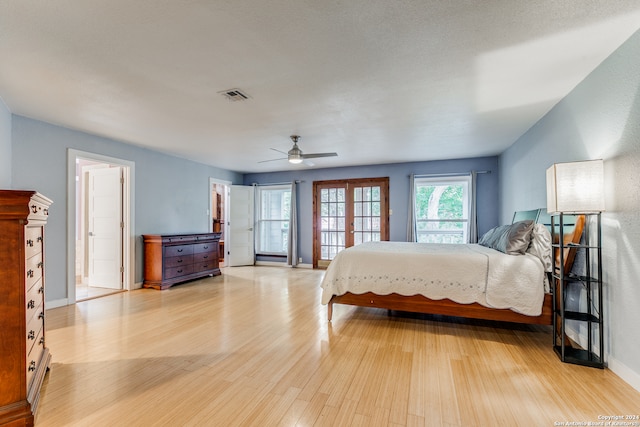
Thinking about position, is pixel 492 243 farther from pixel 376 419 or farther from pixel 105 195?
pixel 105 195

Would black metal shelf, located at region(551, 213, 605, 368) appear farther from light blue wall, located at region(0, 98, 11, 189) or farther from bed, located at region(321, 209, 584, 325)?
light blue wall, located at region(0, 98, 11, 189)

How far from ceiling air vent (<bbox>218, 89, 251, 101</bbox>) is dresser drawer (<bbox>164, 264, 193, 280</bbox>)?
3.36 meters

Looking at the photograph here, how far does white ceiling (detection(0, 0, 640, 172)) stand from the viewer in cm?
172

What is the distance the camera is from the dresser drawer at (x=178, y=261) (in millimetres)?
4916

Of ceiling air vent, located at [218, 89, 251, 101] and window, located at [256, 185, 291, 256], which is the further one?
window, located at [256, 185, 291, 256]

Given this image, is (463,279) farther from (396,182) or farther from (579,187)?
(396,182)

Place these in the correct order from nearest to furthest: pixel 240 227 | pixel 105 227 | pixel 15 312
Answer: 1. pixel 15 312
2. pixel 105 227
3. pixel 240 227

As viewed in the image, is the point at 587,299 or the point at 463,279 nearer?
the point at 587,299

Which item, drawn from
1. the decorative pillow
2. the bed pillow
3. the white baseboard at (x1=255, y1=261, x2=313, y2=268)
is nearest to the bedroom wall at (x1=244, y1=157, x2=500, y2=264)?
the white baseboard at (x1=255, y1=261, x2=313, y2=268)

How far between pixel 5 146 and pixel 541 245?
5698 millimetres

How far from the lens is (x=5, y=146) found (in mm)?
3150

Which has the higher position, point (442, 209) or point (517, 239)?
point (442, 209)

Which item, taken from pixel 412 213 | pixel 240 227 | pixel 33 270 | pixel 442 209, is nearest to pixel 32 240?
pixel 33 270

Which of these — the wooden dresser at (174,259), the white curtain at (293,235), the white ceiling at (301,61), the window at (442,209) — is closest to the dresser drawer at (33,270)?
the white ceiling at (301,61)
